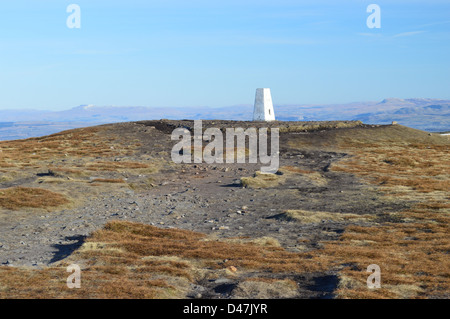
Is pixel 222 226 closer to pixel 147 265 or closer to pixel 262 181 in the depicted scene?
pixel 147 265

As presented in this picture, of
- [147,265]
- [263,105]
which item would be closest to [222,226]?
[147,265]

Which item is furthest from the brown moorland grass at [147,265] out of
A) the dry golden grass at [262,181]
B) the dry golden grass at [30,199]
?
the dry golden grass at [262,181]

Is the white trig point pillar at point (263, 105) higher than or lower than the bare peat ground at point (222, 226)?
higher

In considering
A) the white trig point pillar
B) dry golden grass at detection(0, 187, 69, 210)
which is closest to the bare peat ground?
dry golden grass at detection(0, 187, 69, 210)

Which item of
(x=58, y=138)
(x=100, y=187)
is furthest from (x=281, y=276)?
(x=58, y=138)

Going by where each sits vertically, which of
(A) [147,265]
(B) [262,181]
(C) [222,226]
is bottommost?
(C) [222,226]

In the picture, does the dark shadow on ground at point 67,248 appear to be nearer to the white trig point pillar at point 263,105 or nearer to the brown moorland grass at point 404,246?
the brown moorland grass at point 404,246

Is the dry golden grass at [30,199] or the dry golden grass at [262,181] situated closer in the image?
the dry golden grass at [30,199]

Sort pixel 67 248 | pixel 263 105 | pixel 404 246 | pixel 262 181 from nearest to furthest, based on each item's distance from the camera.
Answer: pixel 404 246 → pixel 67 248 → pixel 262 181 → pixel 263 105
